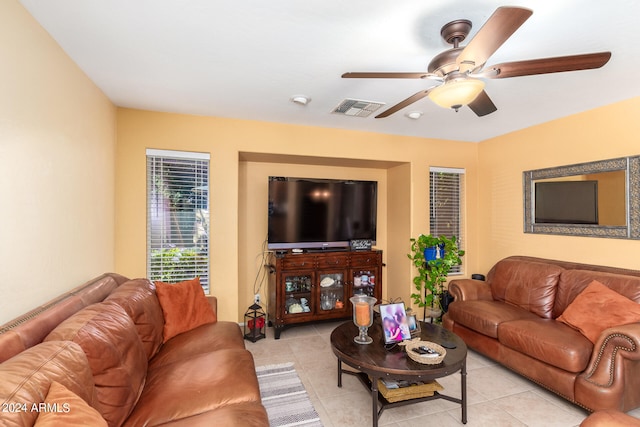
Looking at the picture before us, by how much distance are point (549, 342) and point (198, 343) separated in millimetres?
2707

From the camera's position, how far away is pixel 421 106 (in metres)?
3.03

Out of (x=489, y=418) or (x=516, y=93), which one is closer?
(x=489, y=418)

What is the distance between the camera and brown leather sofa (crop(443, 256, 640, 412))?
2.09 metres

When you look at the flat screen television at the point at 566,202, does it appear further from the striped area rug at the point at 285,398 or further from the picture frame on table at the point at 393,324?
the striped area rug at the point at 285,398

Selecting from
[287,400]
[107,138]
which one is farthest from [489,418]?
[107,138]

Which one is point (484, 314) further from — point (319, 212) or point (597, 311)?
point (319, 212)

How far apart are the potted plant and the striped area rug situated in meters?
2.07

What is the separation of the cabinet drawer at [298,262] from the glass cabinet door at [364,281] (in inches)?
24.8

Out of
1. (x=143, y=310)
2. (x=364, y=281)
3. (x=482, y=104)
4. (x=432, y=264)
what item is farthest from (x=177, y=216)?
(x=432, y=264)

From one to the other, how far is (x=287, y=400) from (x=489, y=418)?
1486 mm

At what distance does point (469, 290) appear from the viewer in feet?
11.4

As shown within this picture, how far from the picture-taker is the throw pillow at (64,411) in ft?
2.96

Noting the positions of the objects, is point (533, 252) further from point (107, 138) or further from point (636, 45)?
point (107, 138)

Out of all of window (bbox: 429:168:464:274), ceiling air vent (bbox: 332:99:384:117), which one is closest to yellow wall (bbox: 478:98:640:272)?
window (bbox: 429:168:464:274)
